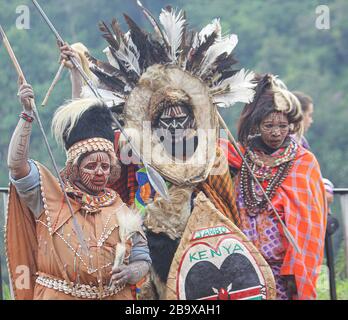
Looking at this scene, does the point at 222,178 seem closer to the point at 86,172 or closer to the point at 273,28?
the point at 86,172

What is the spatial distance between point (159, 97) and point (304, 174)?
2.77 feet

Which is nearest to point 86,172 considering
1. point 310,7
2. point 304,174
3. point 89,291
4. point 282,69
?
point 89,291

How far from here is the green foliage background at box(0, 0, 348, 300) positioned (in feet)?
24.0

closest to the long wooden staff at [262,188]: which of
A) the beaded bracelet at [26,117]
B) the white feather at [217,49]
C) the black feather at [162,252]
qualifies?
the white feather at [217,49]

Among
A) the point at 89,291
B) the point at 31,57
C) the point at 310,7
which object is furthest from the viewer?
the point at 310,7

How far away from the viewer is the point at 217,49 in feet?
21.8

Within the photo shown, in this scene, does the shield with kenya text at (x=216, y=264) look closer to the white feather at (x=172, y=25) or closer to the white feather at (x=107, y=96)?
the white feather at (x=107, y=96)

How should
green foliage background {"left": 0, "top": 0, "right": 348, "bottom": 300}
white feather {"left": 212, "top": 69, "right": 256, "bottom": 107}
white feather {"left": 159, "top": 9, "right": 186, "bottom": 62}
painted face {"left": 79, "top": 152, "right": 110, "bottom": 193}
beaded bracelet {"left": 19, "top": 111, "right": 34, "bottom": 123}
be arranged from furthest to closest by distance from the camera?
green foliage background {"left": 0, "top": 0, "right": 348, "bottom": 300} < white feather {"left": 212, "top": 69, "right": 256, "bottom": 107} < white feather {"left": 159, "top": 9, "right": 186, "bottom": 62} < painted face {"left": 79, "top": 152, "right": 110, "bottom": 193} < beaded bracelet {"left": 19, "top": 111, "right": 34, "bottom": 123}

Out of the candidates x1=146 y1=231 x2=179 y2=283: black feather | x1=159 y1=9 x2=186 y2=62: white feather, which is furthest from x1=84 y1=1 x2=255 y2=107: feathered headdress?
x1=146 y1=231 x2=179 y2=283: black feather

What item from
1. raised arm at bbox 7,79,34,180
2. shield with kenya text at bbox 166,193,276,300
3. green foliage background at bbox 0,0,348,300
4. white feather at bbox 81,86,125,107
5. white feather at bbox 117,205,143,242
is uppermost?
green foliage background at bbox 0,0,348,300

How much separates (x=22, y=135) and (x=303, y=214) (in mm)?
1516

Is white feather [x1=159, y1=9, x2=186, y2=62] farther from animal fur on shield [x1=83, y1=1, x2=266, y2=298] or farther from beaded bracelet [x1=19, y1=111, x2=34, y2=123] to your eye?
beaded bracelet [x1=19, y1=111, x2=34, y2=123]

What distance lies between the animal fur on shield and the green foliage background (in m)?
0.30
